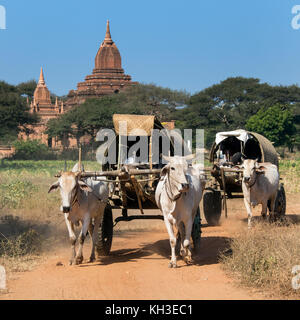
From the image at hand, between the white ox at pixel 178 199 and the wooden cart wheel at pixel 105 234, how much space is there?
103 cm

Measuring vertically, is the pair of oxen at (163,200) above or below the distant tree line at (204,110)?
below

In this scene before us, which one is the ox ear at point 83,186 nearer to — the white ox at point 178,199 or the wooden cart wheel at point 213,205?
the white ox at point 178,199

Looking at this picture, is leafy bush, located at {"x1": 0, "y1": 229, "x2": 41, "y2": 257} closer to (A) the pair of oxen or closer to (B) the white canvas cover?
(A) the pair of oxen

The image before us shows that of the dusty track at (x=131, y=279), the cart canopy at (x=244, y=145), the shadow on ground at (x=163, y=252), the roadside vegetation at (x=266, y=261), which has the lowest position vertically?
the shadow on ground at (x=163, y=252)

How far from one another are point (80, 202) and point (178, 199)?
1.24 m

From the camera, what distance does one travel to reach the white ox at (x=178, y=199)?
7.11 m

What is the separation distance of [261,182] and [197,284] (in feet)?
13.8

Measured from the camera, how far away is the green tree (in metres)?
33.8

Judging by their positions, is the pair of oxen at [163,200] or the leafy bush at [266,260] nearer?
the leafy bush at [266,260]

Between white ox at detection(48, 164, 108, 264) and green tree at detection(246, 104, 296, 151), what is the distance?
26.5 metres

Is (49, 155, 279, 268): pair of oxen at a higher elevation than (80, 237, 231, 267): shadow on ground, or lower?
higher

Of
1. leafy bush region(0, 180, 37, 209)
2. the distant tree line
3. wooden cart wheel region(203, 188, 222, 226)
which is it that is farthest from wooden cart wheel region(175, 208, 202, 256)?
the distant tree line

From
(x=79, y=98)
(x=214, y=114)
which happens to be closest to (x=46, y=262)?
(x=214, y=114)

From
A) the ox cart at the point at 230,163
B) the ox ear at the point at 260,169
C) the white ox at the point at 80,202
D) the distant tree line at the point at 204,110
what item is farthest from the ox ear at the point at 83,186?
the distant tree line at the point at 204,110
